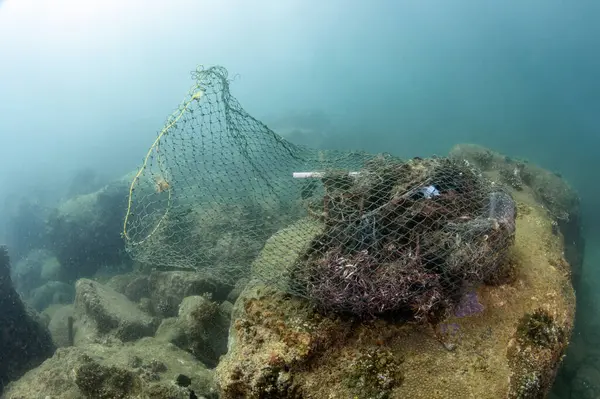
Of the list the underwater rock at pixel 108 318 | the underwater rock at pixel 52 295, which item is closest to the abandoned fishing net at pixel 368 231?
the underwater rock at pixel 108 318

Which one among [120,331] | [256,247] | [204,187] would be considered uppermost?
[204,187]

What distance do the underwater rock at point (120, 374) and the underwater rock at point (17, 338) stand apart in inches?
129

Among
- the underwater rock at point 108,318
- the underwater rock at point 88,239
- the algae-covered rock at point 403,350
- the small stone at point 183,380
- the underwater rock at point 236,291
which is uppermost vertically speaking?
the algae-covered rock at point 403,350

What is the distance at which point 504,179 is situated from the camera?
335 inches

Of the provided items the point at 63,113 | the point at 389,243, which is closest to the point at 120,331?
the point at 389,243

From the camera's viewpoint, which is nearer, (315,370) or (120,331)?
(315,370)

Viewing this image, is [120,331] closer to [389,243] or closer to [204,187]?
[204,187]

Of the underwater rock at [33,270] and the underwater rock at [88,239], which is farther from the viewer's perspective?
the underwater rock at [33,270]

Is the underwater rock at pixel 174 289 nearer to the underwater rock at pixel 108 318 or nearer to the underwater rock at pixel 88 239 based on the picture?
the underwater rock at pixel 108 318

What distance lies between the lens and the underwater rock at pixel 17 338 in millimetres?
8547

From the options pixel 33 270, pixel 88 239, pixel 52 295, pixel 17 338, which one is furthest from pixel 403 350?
pixel 33 270

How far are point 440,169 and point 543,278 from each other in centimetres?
165

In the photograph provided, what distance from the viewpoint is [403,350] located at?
136 inches

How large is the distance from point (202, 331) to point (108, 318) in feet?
8.70
